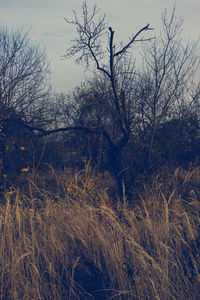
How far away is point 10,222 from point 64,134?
719cm

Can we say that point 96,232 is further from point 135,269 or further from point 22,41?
point 22,41

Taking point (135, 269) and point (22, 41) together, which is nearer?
point (135, 269)

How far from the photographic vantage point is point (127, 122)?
646 cm

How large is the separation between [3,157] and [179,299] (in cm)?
537

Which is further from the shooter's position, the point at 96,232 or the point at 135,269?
the point at 96,232

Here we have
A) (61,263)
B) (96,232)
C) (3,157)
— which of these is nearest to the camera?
(61,263)

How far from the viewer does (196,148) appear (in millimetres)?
7758

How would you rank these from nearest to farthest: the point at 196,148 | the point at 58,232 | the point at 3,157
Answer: the point at 58,232 → the point at 3,157 → the point at 196,148

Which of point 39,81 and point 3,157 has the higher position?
point 39,81

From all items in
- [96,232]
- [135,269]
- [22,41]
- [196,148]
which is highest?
[22,41]

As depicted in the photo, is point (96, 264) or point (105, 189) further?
point (105, 189)

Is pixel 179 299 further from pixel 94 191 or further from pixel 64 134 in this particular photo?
pixel 64 134

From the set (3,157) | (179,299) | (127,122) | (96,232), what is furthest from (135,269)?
(3,157)

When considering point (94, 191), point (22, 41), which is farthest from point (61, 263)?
point (22, 41)
